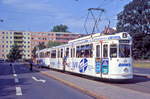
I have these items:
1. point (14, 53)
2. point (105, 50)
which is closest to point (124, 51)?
point (105, 50)

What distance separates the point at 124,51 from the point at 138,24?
57.4 m

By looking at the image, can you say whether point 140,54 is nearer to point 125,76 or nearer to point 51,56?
point 51,56

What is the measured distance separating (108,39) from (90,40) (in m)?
2.57

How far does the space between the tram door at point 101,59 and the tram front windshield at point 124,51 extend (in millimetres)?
933

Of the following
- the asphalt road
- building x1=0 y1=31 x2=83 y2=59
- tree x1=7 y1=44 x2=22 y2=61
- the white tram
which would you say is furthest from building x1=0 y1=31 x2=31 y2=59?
the asphalt road

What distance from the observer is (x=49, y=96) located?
12.8m

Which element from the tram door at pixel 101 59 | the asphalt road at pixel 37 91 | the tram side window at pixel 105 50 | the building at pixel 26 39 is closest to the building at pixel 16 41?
the building at pixel 26 39

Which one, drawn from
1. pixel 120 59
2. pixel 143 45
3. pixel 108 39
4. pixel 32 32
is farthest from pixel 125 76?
pixel 32 32

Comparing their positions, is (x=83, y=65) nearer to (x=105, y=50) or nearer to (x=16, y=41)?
(x=105, y=50)

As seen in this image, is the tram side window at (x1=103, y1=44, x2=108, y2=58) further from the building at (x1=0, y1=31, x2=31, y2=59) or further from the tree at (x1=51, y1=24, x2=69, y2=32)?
the tree at (x1=51, y1=24, x2=69, y2=32)

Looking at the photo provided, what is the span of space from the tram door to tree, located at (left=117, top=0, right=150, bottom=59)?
170 feet

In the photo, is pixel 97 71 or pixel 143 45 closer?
pixel 97 71

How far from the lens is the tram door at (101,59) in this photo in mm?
18781

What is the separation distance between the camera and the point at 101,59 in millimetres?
19219
